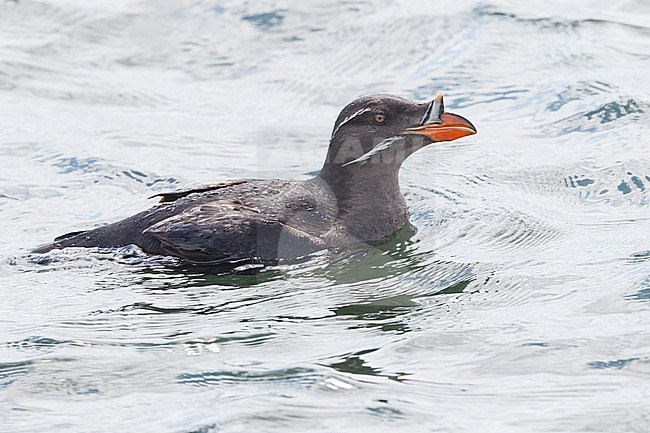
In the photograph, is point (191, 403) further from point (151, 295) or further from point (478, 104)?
point (478, 104)

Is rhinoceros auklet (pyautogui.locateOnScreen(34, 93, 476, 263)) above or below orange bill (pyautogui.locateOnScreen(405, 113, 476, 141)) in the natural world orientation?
below

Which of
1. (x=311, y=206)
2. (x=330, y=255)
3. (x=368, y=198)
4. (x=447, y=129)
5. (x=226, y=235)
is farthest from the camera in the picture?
(x=368, y=198)

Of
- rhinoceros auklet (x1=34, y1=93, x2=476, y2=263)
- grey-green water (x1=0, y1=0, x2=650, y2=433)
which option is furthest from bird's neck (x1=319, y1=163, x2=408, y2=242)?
grey-green water (x1=0, y1=0, x2=650, y2=433)

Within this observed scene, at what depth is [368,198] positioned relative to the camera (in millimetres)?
9258

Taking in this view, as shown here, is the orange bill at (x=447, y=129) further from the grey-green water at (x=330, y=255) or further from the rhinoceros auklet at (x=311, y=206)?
the grey-green water at (x=330, y=255)

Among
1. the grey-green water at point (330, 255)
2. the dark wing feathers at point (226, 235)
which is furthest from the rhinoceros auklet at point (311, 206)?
the grey-green water at point (330, 255)

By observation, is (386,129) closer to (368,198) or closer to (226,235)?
(368,198)

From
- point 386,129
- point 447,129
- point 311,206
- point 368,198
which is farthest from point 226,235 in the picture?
point 447,129

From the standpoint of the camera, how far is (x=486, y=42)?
14719 millimetres

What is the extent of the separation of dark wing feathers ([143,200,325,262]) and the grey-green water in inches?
6.9

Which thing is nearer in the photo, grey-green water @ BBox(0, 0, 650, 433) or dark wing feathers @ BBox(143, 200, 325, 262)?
grey-green water @ BBox(0, 0, 650, 433)

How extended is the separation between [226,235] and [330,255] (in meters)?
0.80

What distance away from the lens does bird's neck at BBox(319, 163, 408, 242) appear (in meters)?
9.12

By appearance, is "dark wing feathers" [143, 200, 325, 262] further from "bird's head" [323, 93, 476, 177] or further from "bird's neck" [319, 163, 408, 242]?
"bird's head" [323, 93, 476, 177]
